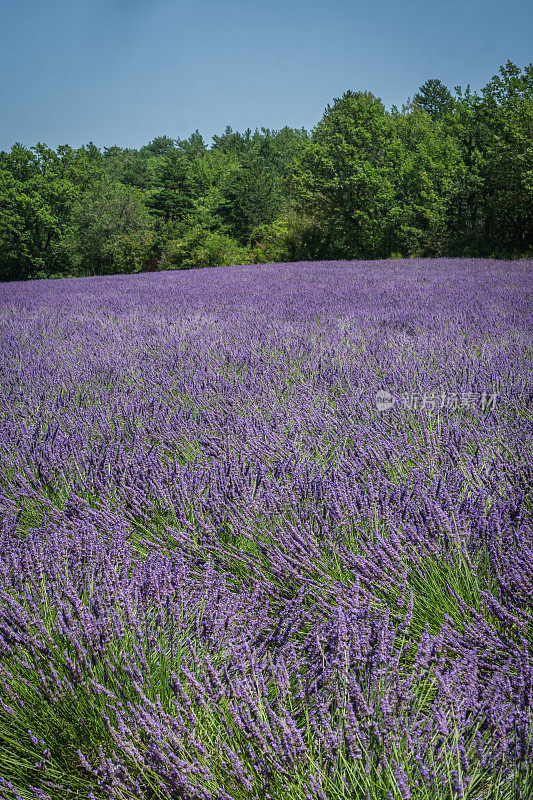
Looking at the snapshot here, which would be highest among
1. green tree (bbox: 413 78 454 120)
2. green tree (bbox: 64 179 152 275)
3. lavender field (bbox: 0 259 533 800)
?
green tree (bbox: 413 78 454 120)

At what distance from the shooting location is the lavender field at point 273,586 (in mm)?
803

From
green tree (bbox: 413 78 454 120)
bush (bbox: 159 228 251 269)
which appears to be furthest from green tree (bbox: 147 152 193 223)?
green tree (bbox: 413 78 454 120)

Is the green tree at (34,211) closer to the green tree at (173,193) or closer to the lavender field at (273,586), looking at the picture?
the green tree at (173,193)

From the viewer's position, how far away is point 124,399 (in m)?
2.59

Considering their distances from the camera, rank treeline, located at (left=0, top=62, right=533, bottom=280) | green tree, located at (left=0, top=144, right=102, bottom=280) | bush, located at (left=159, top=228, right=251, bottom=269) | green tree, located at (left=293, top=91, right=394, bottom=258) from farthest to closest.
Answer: green tree, located at (left=0, top=144, right=102, bottom=280) < green tree, located at (left=293, top=91, right=394, bottom=258) < bush, located at (left=159, top=228, right=251, bottom=269) < treeline, located at (left=0, top=62, right=533, bottom=280)

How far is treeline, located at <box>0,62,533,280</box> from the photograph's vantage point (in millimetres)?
15469

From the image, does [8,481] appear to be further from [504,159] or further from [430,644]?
[504,159]

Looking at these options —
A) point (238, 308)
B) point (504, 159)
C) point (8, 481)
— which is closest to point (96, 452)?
point (8, 481)

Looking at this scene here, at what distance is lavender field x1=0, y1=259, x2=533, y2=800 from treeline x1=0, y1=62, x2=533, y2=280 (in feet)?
45.7

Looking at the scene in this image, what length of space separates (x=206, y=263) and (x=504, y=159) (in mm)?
11719

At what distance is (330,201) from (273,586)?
23.1m

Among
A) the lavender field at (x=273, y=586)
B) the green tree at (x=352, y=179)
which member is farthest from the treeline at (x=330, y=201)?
the lavender field at (x=273, y=586)

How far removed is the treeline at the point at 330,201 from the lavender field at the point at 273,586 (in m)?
13.9

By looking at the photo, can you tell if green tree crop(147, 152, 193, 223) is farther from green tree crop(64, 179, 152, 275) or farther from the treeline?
green tree crop(64, 179, 152, 275)
